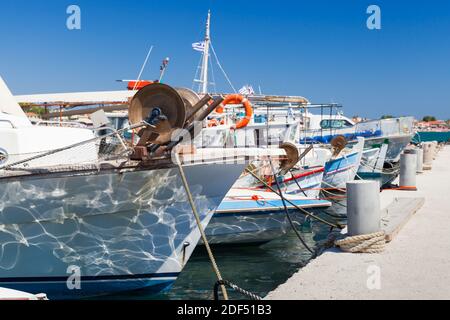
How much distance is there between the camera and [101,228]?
7449 millimetres

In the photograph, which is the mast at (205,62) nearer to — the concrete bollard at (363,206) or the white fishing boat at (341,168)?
the white fishing boat at (341,168)

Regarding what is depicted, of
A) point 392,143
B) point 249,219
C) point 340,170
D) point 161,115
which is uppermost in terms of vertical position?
point 161,115

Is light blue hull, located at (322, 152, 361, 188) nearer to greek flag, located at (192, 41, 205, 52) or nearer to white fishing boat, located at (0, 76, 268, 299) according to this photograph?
greek flag, located at (192, 41, 205, 52)

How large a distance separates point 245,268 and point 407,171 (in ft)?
17.3

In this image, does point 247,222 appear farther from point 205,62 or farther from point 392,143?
point 392,143

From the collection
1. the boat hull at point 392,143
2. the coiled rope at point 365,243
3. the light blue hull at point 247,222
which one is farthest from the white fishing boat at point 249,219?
the boat hull at point 392,143

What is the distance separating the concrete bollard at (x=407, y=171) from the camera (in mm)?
13156

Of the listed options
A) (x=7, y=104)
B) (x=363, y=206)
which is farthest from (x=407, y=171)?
(x=7, y=104)

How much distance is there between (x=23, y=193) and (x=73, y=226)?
82cm

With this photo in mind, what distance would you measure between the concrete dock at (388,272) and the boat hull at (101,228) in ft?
6.97

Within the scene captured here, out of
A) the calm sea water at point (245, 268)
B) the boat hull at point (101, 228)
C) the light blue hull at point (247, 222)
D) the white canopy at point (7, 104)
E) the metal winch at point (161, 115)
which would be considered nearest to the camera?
the metal winch at point (161, 115)

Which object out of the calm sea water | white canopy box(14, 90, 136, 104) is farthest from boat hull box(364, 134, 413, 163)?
white canopy box(14, 90, 136, 104)
